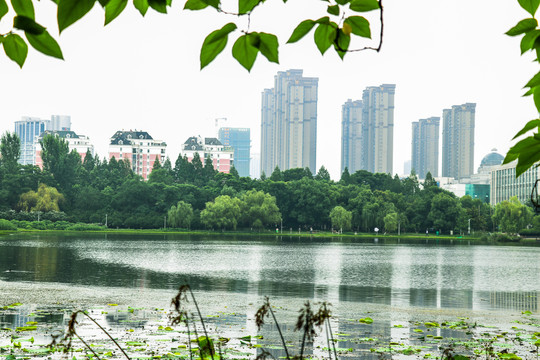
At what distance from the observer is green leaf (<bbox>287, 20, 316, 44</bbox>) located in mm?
1311

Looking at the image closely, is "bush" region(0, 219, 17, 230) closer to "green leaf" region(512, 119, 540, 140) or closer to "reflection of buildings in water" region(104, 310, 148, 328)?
"reflection of buildings in water" region(104, 310, 148, 328)

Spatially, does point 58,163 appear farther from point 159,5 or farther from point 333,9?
point 333,9

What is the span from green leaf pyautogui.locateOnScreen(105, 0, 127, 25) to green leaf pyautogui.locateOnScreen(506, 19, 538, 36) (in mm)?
914

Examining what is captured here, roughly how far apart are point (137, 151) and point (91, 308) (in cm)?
13188

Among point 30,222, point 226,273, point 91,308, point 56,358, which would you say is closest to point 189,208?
point 30,222

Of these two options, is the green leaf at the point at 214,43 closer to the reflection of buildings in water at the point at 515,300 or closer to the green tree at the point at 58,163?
the reflection of buildings in water at the point at 515,300

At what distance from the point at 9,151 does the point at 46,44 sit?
78.8 m

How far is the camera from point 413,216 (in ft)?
267

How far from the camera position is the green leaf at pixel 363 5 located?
1270mm

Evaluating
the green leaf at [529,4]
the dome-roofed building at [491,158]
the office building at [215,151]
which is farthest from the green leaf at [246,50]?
the dome-roofed building at [491,158]

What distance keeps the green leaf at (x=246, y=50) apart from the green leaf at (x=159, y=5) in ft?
0.69

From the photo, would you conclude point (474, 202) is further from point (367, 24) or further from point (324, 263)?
point (367, 24)

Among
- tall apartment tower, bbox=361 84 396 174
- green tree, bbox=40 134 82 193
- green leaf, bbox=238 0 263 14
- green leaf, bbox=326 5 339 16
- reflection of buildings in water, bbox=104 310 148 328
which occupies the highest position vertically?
tall apartment tower, bbox=361 84 396 174

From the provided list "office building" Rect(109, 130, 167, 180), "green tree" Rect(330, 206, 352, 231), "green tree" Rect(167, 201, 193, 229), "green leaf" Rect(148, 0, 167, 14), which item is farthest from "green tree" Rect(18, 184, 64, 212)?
"green leaf" Rect(148, 0, 167, 14)
